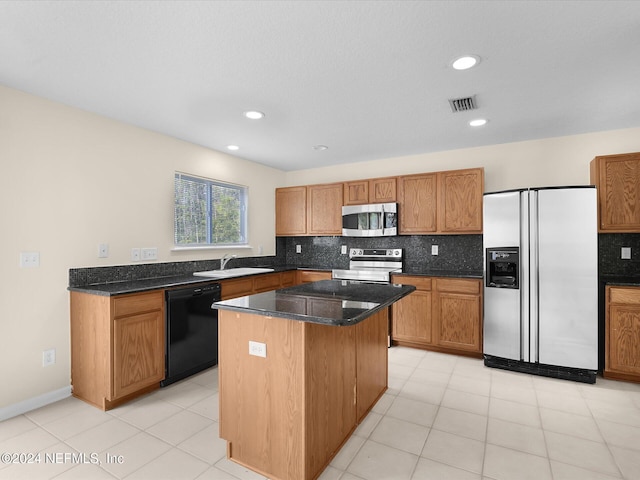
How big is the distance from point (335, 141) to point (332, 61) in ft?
5.87

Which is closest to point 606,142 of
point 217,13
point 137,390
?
point 217,13

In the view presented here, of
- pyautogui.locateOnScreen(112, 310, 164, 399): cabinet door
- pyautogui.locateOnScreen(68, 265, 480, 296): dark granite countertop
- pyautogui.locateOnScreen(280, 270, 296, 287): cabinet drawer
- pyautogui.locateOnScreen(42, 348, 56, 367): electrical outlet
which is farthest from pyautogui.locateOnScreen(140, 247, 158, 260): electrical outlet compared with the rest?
pyautogui.locateOnScreen(280, 270, 296, 287): cabinet drawer

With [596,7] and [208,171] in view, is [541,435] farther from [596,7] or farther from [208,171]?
[208,171]

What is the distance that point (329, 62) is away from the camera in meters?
2.17

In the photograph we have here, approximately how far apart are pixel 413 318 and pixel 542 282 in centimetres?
141

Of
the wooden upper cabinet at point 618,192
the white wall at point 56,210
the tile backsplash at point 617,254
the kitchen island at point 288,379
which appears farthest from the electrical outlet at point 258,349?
the tile backsplash at point 617,254

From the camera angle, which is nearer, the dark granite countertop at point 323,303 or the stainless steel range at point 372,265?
the dark granite countertop at point 323,303

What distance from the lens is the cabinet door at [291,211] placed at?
17.0 feet

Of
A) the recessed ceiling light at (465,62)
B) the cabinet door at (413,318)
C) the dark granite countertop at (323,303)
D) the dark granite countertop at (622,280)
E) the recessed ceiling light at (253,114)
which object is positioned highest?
the recessed ceiling light at (253,114)

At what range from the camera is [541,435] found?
2248mm

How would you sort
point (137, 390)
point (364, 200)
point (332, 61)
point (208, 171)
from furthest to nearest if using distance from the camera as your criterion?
point (364, 200)
point (208, 171)
point (137, 390)
point (332, 61)

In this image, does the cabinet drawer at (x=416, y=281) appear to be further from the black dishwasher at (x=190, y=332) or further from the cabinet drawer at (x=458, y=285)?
the black dishwasher at (x=190, y=332)

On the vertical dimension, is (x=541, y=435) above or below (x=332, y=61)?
below

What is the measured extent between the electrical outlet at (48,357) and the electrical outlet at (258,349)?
203 centimetres
